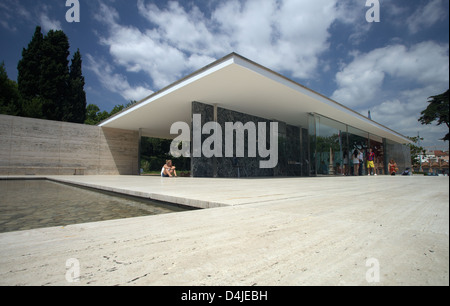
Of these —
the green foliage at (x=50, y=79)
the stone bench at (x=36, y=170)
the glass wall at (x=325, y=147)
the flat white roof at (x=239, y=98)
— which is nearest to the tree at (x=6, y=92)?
the green foliage at (x=50, y=79)

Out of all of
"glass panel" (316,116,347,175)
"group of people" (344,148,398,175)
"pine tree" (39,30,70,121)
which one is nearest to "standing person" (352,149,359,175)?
"group of people" (344,148,398,175)

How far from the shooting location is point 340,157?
44.0ft

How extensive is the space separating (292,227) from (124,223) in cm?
121

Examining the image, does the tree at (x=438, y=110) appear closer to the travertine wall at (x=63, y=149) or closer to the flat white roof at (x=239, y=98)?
the flat white roof at (x=239, y=98)

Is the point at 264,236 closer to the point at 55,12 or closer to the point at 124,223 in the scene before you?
the point at 124,223

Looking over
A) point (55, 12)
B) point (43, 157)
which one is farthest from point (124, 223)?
point (43, 157)

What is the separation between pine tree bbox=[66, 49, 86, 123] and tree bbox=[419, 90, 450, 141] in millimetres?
27723

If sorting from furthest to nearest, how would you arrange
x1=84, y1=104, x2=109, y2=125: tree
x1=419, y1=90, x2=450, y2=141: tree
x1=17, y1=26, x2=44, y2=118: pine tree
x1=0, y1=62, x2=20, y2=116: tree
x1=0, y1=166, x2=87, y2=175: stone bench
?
x1=84, y1=104, x2=109, y2=125: tree → x1=17, y1=26, x2=44, y2=118: pine tree → x1=0, y1=62, x2=20, y2=116: tree → x1=0, y1=166, x2=87, y2=175: stone bench → x1=419, y1=90, x2=450, y2=141: tree

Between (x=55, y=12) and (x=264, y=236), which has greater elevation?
(x=55, y=12)

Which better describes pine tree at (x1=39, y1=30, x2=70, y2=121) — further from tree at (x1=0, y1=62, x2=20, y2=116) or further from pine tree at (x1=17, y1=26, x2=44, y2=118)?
tree at (x1=0, y1=62, x2=20, y2=116)

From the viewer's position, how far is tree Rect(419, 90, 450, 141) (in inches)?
26.4

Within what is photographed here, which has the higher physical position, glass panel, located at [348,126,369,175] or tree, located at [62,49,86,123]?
tree, located at [62,49,86,123]

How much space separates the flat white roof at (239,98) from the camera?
291 inches
